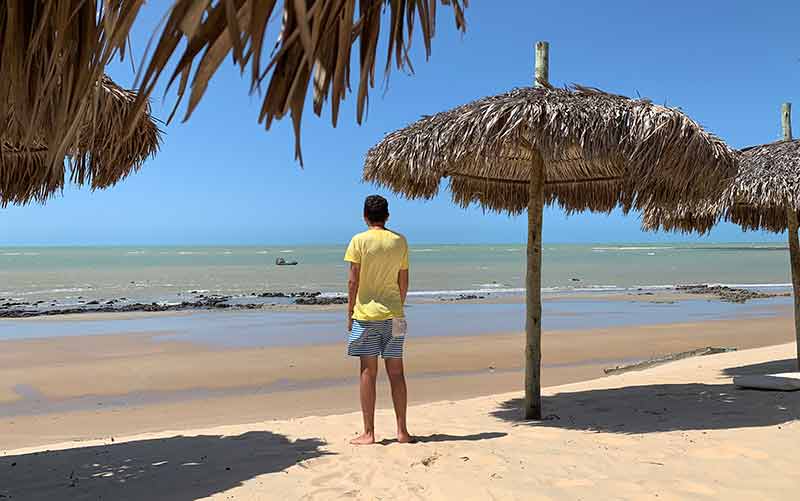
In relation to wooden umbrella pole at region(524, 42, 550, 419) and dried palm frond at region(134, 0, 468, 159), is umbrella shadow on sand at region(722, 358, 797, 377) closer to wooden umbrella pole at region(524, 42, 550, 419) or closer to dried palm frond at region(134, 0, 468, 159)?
wooden umbrella pole at region(524, 42, 550, 419)

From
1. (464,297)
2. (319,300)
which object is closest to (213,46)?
(319,300)

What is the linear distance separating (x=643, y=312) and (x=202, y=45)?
16863mm

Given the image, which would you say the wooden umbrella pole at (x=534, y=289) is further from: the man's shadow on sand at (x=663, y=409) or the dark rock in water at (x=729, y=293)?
the dark rock in water at (x=729, y=293)

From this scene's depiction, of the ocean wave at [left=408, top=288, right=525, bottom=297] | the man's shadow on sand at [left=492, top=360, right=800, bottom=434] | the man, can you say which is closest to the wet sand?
the man's shadow on sand at [left=492, top=360, right=800, bottom=434]

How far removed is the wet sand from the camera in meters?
6.31

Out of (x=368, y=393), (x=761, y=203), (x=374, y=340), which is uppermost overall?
(x=761, y=203)

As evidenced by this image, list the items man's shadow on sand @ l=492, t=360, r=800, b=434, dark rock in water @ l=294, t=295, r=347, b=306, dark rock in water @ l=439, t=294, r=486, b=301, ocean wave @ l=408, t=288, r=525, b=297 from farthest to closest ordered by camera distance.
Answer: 1. ocean wave @ l=408, t=288, r=525, b=297
2. dark rock in water @ l=439, t=294, r=486, b=301
3. dark rock in water @ l=294, t=295, r=347, b=306
4. man's shadow on sand @ l=492, t=360, r=800, b=434

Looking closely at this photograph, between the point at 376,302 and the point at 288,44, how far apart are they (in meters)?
2.78

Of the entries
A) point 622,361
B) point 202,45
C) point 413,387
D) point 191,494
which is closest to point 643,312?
point 622,361

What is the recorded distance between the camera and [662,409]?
4949 millimetres

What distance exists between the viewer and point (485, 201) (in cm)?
634

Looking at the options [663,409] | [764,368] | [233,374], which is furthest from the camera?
[233,374]

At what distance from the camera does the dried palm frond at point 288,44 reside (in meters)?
1.18

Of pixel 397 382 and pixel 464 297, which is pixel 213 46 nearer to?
pixel 397 382
